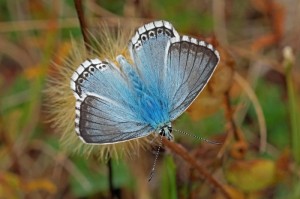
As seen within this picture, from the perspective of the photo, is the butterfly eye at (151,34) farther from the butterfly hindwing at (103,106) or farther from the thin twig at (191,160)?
the thin twig at (191,160)

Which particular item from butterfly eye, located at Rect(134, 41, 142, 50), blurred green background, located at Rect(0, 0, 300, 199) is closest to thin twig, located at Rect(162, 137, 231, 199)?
blurred green background, located at Rect(0, 0, 300, 199)

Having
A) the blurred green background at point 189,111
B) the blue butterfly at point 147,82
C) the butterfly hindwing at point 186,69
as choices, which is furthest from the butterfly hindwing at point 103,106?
the blurred green background at point 189,111

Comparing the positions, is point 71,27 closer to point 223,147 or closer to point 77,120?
point 223,147

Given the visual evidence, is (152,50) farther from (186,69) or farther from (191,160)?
(191,160)

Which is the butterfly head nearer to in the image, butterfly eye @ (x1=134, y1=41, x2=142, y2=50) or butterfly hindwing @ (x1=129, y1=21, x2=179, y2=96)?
butterfly hindwing @ (x1=129, y1=21, x2=179, y2=96)

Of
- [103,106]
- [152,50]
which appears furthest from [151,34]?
[103,106]

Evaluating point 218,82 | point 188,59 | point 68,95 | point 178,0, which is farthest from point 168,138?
point 178,0
